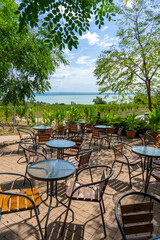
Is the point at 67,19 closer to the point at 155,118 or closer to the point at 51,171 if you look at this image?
the point at 51,171

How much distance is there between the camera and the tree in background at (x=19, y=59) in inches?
221

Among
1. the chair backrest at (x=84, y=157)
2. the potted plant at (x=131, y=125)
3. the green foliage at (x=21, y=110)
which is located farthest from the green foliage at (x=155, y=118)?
the green foliage at (x=21, y=110)

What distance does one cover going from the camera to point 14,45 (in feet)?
19.2

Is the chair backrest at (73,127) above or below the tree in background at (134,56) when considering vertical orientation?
below

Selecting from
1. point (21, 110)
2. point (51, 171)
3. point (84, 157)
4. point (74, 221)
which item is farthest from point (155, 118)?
point (21, 110)

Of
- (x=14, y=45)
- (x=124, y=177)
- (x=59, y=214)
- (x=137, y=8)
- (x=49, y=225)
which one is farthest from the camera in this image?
(x=137, y=8)

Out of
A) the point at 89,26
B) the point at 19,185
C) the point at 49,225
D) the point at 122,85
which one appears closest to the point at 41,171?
the point at 49,225

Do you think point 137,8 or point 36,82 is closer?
point 36,82

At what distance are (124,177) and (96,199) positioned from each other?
1945 mm

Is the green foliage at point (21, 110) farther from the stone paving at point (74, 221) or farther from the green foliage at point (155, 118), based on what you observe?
the green foliage at point (155, 118)

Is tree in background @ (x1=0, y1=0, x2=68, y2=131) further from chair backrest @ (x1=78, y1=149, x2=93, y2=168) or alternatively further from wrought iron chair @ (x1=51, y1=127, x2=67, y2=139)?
chair backrest @ (x1=78, y1=149, x2=93, y2=168)

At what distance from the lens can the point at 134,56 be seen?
29.5ft

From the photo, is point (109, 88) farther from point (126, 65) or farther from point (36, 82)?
point (36, 82)

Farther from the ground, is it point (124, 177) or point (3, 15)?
point (3, 15)
